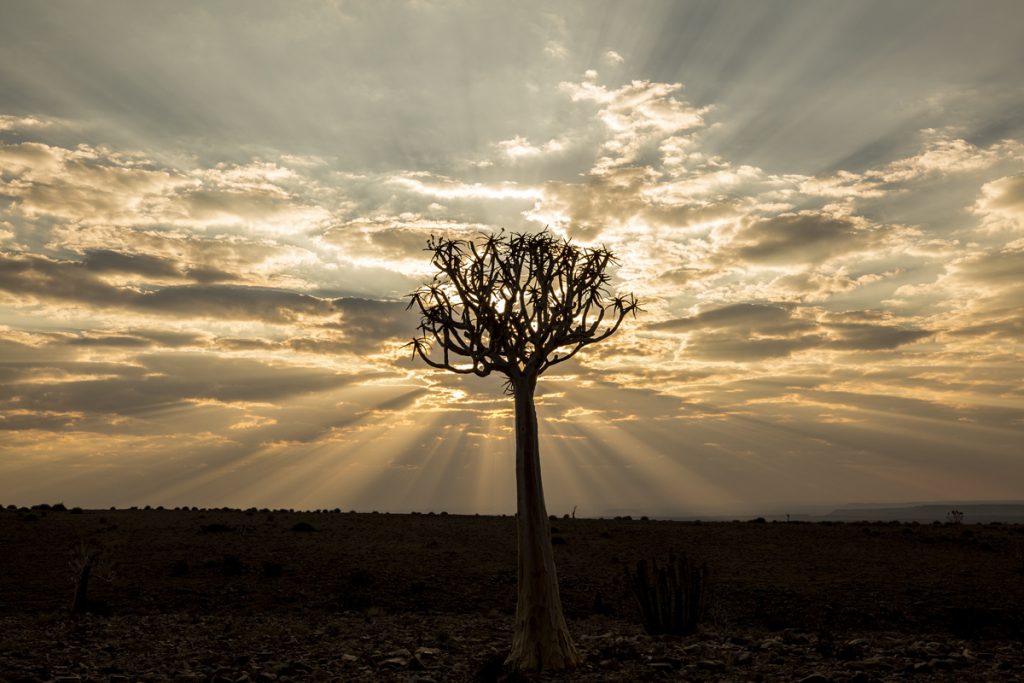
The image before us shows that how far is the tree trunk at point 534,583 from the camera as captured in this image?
15.8m

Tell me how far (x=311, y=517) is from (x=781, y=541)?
3313 centimetres

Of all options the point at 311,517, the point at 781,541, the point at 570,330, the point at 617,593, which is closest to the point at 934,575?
the point at 781,541

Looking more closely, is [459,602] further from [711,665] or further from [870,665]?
[870,665]

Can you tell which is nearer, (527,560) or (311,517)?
(527,560)

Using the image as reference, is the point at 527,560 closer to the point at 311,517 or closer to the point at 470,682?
the point at 470,682

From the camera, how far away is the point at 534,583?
52.4 feet

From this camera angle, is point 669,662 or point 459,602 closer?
point 669,662

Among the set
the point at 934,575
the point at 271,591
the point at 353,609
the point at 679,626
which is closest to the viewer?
the point at 679,626

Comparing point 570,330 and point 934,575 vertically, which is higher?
point 570,330

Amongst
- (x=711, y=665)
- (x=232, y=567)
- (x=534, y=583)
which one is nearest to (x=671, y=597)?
(x=711, y=665)

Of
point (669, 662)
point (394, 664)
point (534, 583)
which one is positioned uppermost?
point (534, 583)

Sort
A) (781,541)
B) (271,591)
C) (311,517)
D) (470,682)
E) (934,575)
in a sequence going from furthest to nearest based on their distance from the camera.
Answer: (311,517)
(781,541)
(934,575)
(271,591)
(470,682)

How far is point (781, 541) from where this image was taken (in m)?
42.0

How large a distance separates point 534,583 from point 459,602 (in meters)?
13.3
